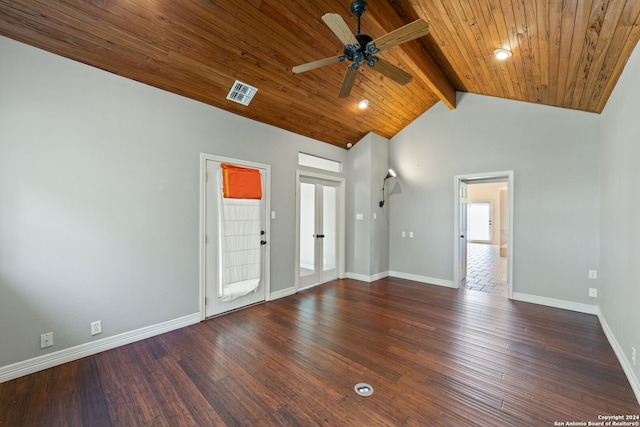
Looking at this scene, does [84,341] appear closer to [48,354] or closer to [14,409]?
[48,354]

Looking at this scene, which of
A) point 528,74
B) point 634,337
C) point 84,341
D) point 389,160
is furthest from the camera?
point 389,160

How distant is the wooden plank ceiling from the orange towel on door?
0.84 meters

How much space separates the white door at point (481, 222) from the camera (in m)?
11.7

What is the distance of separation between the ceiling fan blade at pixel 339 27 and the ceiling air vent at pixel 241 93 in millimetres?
1601

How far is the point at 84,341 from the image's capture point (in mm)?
2598

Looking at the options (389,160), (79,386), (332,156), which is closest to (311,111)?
(332,156)

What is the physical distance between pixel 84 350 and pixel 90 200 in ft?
4.86

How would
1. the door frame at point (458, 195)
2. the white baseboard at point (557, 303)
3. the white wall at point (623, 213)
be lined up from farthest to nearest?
1. the door frame at point (458, 195)
2. the white baseboard at point (557, 303)
3. the white wall at point (623, 213)

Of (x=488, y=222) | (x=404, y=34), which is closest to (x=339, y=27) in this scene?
(x=404, y=34)

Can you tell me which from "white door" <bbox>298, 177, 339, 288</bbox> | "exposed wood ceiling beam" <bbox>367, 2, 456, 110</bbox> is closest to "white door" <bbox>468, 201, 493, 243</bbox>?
"exposed wood ceiling beam" <bbox>367, 2, 456, 110</bbox>

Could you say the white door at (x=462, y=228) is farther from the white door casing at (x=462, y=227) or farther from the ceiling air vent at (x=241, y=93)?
the ceiling air vent at (x=241, y=93)

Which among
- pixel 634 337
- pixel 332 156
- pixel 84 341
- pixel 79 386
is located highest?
pixel 332 156

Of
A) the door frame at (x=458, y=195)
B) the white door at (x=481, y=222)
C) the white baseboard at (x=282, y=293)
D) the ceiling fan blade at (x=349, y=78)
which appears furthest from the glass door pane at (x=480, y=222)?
the ceiling fan blade at (x=349, y=78)

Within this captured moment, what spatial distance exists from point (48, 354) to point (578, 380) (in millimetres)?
4702
